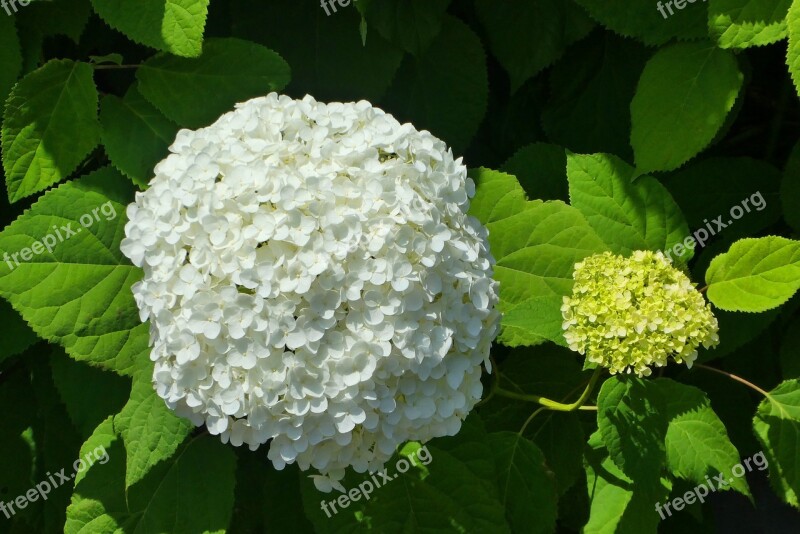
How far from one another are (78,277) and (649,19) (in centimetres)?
176

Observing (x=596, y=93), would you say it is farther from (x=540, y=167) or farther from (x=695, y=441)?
(x=695, y=441)

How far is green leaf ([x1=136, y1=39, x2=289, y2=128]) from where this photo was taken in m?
2.31

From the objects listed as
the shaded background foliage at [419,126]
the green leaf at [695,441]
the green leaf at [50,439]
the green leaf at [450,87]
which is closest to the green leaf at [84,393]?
the shaded background foliage at [419,126]

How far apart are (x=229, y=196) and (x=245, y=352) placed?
0.33m

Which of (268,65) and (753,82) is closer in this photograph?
(268,65)

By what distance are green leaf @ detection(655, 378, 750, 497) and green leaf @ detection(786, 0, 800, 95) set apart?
84cm

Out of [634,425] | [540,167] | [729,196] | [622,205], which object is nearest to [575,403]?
[634,425]

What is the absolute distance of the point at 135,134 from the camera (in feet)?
7.79

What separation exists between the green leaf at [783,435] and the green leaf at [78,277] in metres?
1.70

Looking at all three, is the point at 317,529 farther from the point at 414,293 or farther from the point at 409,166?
the point at 409,166

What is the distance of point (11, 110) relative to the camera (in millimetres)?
2312

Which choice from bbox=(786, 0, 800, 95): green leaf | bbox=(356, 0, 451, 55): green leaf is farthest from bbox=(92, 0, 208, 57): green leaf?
bbox=(786, 0, 800, 95): green leaf

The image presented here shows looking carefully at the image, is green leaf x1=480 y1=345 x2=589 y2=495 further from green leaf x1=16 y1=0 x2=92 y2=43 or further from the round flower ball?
green leaf x1=16 y1=0 x2=92 y2=43

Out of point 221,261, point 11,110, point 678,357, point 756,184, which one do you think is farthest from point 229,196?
point 756,184
